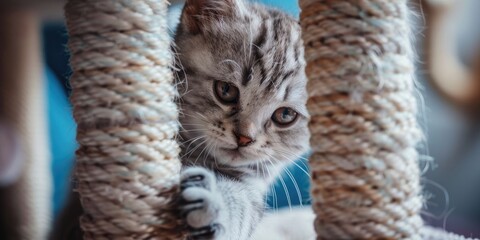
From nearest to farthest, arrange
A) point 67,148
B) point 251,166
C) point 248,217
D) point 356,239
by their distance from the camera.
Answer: point 356,239 → point 248,217 → point 251,166 → point 67,148

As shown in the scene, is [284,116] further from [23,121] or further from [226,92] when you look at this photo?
[23,121]

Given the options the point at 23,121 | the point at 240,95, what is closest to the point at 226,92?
the point at 240,95

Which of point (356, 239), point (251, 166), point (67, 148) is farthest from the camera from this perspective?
point (67, 148)

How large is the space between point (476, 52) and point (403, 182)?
1299 millimetres

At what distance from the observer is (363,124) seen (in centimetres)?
60

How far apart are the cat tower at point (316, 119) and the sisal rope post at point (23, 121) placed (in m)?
0.79

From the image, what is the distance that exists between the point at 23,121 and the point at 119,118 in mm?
880

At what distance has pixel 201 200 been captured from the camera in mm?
646

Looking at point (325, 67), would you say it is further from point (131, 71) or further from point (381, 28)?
point (131, 71)

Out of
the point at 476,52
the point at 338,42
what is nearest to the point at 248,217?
the point at 338,42

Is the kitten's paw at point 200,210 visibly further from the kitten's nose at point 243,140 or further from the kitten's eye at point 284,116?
the kitten's eye at point 284,116

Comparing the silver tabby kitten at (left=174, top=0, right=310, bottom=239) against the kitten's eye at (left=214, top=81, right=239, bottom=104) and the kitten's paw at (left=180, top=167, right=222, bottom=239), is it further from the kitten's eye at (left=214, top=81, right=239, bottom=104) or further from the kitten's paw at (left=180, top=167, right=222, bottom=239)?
the kitten's paw at (left=180, top=167, right=222, bottom=239)

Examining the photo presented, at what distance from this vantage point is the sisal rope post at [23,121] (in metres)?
1.33

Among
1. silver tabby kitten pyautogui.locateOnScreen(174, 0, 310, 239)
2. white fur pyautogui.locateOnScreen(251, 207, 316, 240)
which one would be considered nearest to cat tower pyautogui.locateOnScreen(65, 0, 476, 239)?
silver tabby kitten pyautogui.locateOnScreen(174, 0, 310, 239)
